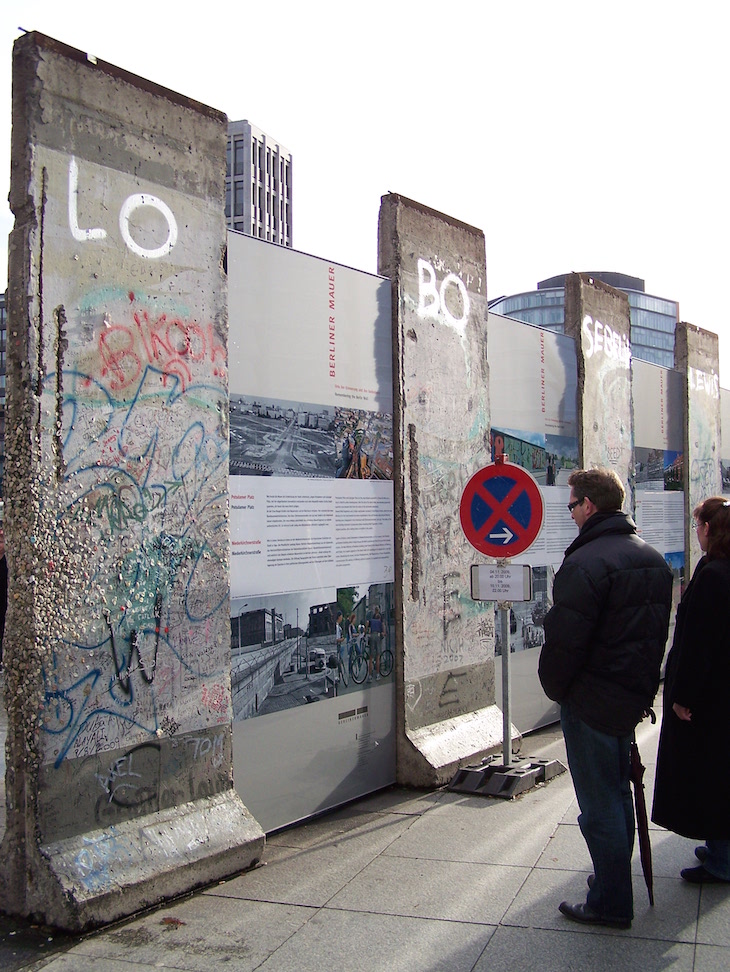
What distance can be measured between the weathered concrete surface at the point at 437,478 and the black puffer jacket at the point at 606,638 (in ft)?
8.35

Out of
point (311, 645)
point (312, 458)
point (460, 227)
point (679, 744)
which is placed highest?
point (460, 227)

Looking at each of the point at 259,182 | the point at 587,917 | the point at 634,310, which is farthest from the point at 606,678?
the point at 634,310

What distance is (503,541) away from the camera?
20.3ft

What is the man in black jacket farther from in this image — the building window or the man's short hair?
the building window

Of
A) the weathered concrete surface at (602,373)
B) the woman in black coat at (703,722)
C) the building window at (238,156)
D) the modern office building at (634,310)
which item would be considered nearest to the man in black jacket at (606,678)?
the woman in black coat at (703,722)

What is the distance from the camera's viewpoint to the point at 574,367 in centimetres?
916

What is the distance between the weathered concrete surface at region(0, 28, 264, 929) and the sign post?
1932mm

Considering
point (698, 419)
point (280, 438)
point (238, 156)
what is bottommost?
point (280, 438)

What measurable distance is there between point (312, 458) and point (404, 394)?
1.10m

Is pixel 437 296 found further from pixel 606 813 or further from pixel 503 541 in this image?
pixel 606 813

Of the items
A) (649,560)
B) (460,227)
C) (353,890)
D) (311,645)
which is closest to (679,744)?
(649,560)

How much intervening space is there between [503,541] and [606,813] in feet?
8.02

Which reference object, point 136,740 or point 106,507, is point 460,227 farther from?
point 136,740

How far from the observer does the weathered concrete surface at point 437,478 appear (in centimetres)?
651
